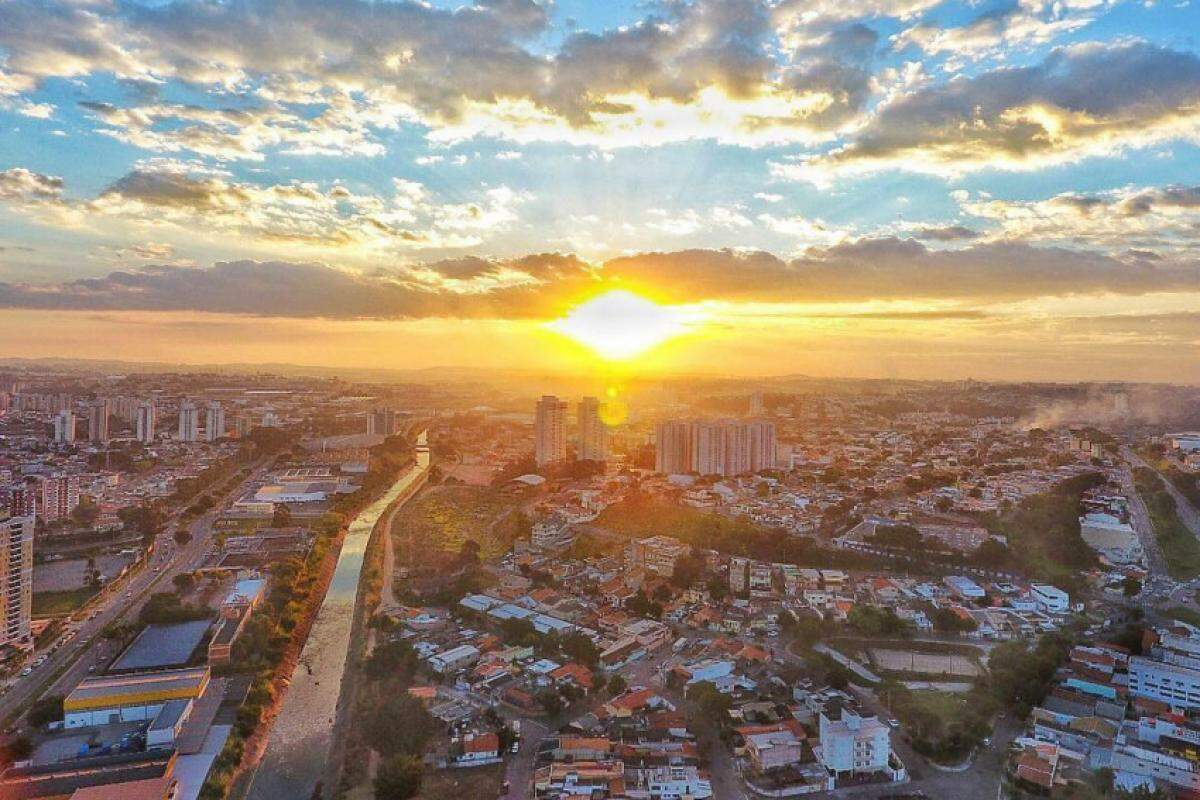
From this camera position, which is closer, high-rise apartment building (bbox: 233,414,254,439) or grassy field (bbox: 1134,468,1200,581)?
grassy field (bbox: 1134,468,1200,581)

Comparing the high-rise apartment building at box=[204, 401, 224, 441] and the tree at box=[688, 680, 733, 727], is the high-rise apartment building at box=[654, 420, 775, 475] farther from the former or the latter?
the high-rise apartment building at box=[204, 401, 224, 441]

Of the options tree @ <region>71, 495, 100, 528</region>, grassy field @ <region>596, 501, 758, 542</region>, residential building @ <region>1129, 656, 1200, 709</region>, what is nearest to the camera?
residential building @ <region>1129, 656, 1200, 709</region>

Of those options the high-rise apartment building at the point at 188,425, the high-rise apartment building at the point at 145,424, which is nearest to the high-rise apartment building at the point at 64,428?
the high-rise apartment building at the point at 145,424

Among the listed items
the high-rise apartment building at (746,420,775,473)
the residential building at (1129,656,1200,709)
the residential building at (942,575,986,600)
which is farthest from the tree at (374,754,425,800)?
the high-rise apartment building at (746,420,775,473)

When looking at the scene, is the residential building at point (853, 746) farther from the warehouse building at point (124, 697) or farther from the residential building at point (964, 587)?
the warehouse building at point (124, 697)

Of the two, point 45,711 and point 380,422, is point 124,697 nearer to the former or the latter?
point 45,711

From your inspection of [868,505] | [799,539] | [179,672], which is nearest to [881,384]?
[868,505]

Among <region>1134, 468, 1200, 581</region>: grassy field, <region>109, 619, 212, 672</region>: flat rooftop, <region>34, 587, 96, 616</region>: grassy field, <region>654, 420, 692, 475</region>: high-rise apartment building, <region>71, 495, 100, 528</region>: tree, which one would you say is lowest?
<region>34, 587, 96, 616</region>: grassy field
